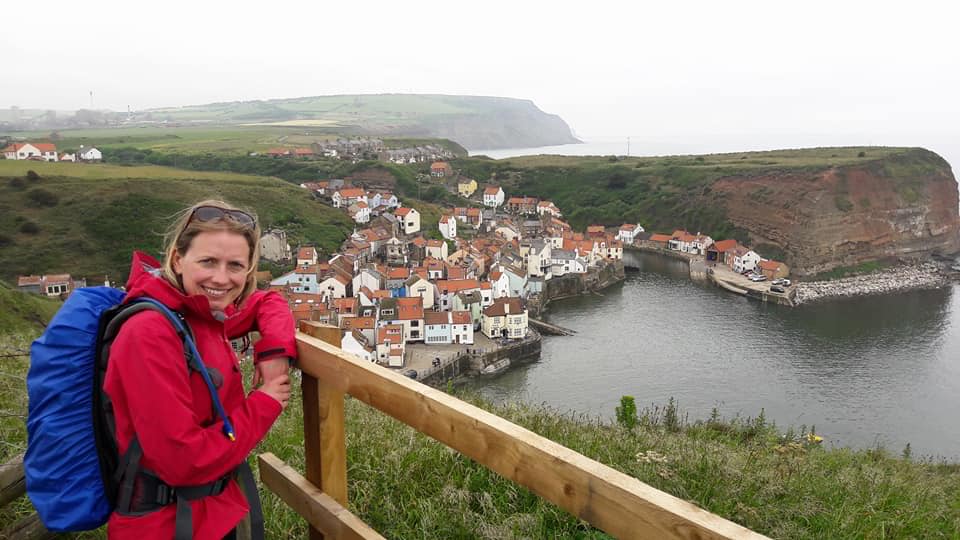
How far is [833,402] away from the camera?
24.8 meters

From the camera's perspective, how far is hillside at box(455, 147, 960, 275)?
2089 inches

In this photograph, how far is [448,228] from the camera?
53.1 m

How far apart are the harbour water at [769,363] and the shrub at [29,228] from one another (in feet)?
104

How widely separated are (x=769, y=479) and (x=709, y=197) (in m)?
64.2

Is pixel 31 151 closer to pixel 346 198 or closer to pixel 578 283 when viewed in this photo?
pixel 346 198

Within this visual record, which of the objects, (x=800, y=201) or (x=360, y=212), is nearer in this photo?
(x=800, y=201)

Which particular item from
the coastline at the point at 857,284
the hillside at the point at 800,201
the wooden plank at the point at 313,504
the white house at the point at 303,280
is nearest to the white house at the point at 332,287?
the white house at the point at 303,280

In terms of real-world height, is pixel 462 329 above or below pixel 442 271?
below

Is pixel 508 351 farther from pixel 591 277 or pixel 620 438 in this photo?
pixel 620 438

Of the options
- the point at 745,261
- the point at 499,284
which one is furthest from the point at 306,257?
the point at 745,261

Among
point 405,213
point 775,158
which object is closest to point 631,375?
point 405,213

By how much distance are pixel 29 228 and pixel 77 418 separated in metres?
46.0

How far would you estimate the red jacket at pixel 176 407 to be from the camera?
4.75 ft

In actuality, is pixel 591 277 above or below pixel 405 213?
below
